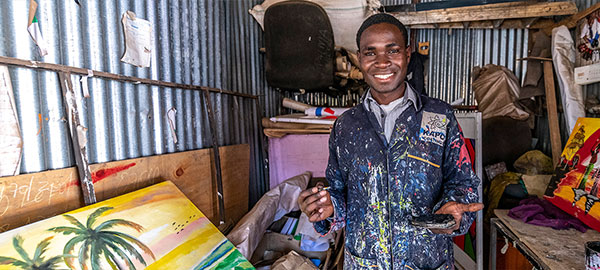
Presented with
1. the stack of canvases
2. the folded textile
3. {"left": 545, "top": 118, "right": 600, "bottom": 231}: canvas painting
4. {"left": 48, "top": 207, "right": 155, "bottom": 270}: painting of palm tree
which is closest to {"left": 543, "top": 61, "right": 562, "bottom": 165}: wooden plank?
{"left": 545, "top": 118, "right": 600, "bottom": 231}: canvas painting

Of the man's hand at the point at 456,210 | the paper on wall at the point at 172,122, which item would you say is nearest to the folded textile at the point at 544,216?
the man's hand at the point at 456,210

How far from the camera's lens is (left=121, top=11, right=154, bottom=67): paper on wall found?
184 centimetres

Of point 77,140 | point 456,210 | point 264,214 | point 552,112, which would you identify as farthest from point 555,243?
point 77,140

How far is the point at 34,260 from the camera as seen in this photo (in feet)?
3.93

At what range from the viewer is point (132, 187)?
1781 mm

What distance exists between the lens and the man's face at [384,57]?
143cm

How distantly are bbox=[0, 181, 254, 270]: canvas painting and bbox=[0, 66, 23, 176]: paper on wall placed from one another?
28 cm

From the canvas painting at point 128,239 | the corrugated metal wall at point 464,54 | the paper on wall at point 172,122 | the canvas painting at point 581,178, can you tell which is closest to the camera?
the canvas painting at point 128,239

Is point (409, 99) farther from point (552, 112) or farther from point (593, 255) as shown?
point (552, 112)

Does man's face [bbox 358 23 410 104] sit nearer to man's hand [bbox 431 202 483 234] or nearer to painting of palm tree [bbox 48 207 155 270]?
man's hand [bbox 431 202 483 234]

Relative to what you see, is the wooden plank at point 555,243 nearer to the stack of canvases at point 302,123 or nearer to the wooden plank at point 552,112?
the wooden plank at point 552,112

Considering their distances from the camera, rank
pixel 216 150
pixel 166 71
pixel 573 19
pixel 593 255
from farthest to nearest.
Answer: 1. pixel 573 19
2. pixel 216 150
3. pixel 166 71
4. pixel 593 255

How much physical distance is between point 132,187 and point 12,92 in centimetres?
76

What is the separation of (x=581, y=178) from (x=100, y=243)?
116 inches
